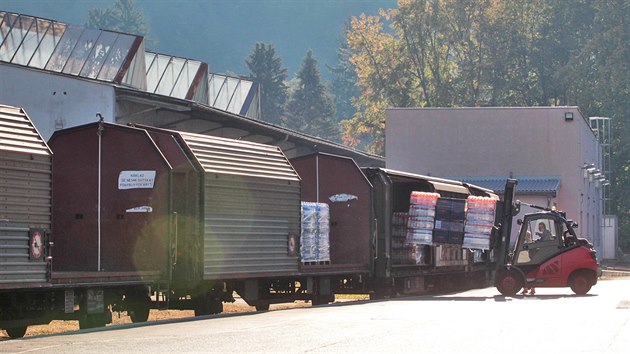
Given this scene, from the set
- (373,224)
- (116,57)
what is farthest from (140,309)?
(116,57)

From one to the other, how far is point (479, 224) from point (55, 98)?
1210 centimetres

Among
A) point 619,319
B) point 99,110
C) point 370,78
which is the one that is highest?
point 370,78

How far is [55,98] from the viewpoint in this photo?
3522 cm

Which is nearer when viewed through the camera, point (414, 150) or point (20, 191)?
point (20, 191)

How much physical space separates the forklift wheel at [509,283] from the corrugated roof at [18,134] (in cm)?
1441

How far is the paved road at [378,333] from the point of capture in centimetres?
1492

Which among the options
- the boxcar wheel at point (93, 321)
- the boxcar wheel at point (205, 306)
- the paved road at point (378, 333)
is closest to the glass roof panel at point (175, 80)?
the boxcar wheel at point (205, 306)

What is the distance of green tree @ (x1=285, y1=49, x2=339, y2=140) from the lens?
14100cm

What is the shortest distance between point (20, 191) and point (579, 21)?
79.8 meters

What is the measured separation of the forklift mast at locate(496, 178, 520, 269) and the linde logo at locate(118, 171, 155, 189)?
39.9 ft

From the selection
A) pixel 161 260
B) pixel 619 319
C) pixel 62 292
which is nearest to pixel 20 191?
pixel 62 292

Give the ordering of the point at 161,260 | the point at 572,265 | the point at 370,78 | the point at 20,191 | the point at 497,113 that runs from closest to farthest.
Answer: the point at 20,191 → the point at 161,260 → the point at 572,265 → the point at 497,113 → the point at 370,78

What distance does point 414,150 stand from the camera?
196ft

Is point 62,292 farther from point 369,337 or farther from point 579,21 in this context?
point 579,21
